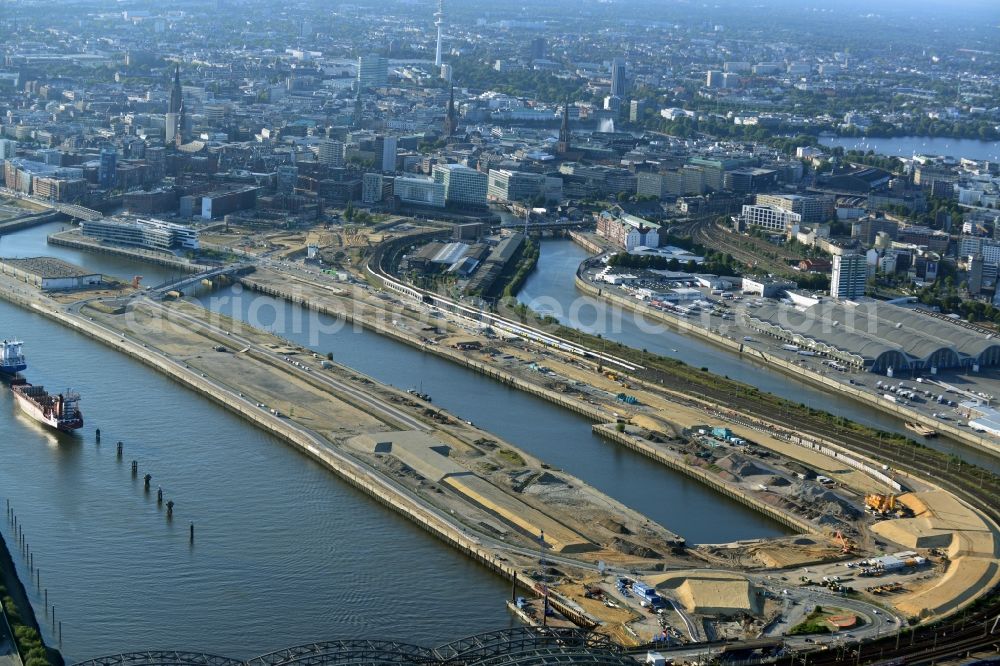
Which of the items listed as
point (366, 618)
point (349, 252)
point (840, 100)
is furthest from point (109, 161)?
point (840, 100)

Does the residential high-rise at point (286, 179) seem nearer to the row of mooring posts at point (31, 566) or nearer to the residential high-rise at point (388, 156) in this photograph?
the residential high-rise at point (388, 156)

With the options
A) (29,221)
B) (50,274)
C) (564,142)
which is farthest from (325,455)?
(564,142)

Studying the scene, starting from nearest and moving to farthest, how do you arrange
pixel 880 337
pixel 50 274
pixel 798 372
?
1. pixel 798 372
2. pixel 880 337
3. pixel 50 274

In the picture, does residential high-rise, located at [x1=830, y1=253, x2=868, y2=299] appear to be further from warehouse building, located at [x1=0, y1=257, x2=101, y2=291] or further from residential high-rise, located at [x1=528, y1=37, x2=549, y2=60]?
residential high-rise, located at [x1=528, y1=37, x2=549, y2=60]

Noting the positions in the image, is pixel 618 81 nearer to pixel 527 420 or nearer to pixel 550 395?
pixel 550 395

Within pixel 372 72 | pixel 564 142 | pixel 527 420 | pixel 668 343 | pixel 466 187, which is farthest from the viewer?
pixel 372 72

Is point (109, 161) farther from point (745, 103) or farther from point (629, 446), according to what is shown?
point (745, 103)
